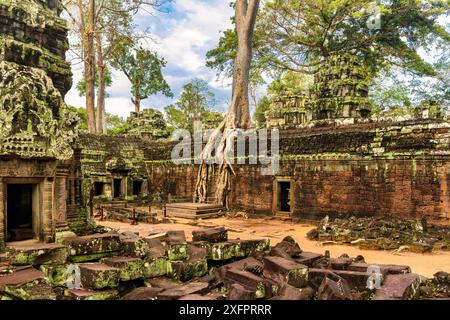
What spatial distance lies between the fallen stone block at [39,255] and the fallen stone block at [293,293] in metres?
2.94

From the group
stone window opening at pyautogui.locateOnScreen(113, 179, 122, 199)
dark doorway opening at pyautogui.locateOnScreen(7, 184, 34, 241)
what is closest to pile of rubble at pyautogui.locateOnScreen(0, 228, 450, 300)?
dark doorway opening at pyautogui.locateOnScreen(7, 184, 34, 241)

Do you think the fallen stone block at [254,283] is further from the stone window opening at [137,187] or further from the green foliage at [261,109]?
the green foliage at [261,109]

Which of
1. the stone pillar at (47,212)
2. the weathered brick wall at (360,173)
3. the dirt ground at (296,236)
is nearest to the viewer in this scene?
the stone pillar at (47,212)

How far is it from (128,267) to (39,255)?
1.30 m

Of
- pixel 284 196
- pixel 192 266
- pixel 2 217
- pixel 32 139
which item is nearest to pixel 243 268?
pixel 192 266

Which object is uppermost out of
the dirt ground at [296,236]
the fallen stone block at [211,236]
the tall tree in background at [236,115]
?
the tall tree in background at [236,115]

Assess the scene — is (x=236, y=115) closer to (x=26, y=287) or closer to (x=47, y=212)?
(x=47, y=212)

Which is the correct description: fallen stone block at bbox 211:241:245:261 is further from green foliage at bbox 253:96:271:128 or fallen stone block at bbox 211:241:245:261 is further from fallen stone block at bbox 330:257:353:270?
green foliage at bbox 253:96:271:128

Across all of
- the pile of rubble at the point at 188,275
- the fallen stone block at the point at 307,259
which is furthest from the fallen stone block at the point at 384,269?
the fallen stone block at the point at 307,259

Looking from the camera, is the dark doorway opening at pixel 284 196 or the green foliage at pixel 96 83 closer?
the dark doorway opening at pixel 284 196

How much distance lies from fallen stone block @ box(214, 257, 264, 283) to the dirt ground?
2.92m

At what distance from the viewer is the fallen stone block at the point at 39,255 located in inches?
183
